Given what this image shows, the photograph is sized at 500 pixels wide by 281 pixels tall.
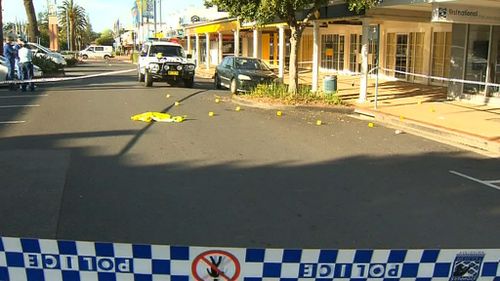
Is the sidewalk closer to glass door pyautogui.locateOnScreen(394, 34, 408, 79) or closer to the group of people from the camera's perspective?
glass door pyautogui.locateOnScreen(394, 34, 408, 79)

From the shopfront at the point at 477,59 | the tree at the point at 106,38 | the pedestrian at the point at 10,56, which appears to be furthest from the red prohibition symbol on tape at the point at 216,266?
the tree at the point at 106,38

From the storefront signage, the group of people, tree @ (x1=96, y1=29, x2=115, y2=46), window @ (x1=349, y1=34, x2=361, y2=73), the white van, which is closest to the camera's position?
the storefront signage

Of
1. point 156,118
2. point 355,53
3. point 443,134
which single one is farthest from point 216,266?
point 355,53

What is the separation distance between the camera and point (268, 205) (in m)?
6.18

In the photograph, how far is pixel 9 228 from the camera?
523 centimetres

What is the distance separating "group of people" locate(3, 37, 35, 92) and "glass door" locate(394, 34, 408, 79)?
54.1ft

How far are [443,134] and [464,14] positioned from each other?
15.5ft

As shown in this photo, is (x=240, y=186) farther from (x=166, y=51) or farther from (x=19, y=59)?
(x=166, y=51)

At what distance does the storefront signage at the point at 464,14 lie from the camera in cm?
1427

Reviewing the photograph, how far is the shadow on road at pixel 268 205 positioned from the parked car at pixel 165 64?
13.6 m

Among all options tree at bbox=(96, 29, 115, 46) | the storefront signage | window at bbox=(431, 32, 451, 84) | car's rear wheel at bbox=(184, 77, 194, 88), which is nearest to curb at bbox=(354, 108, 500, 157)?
the storefront signage

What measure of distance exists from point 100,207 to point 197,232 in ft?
4.63

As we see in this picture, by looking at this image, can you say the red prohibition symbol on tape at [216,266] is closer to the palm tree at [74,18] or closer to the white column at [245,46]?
the white column at [245,46]

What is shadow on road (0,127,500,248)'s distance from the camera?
16.9ft
